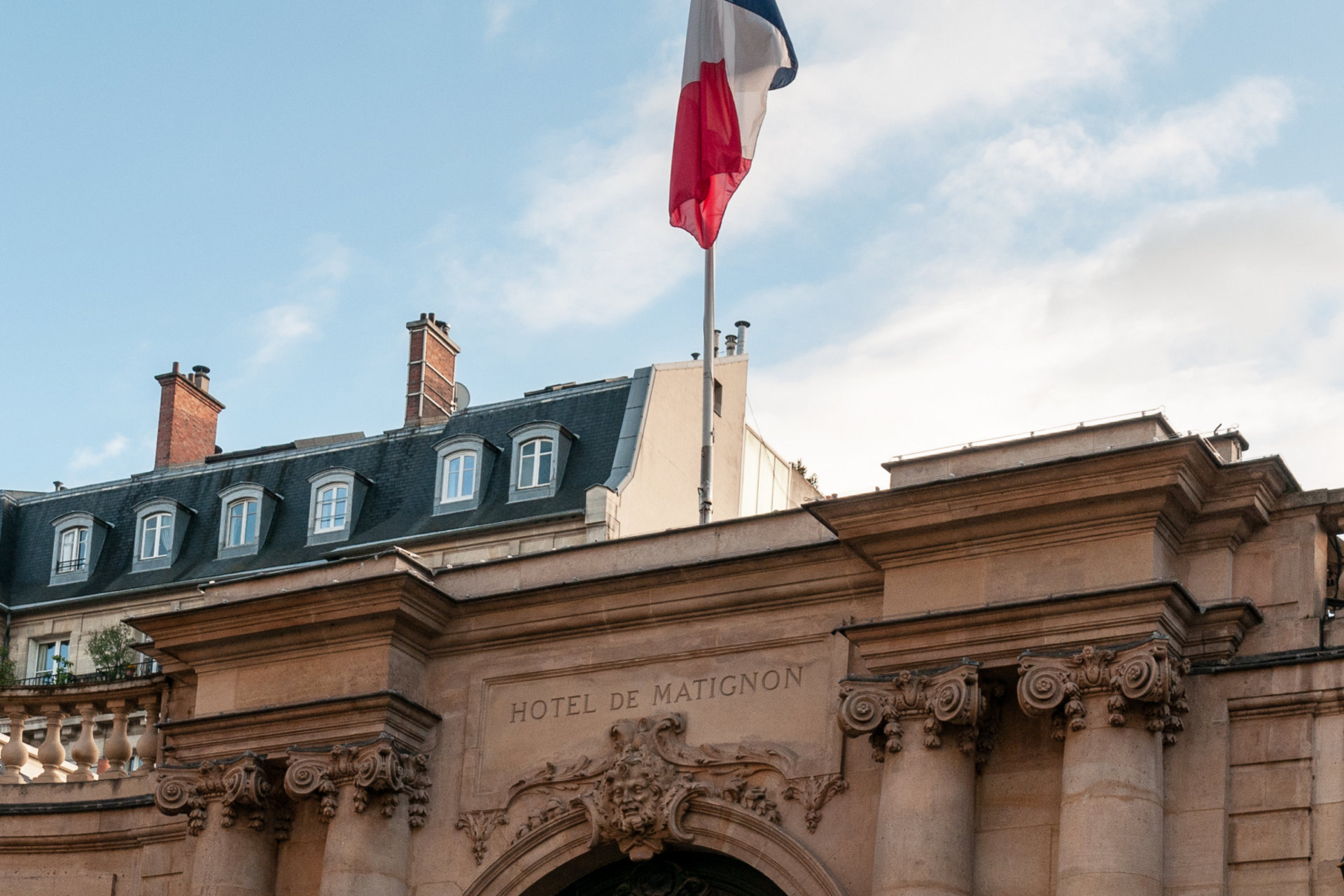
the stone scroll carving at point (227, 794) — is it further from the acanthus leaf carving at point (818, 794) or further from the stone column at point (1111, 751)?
the stone column at point (1111, 751)

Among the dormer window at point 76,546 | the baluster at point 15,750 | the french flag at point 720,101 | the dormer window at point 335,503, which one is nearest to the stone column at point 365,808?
the baluster at point 15,750

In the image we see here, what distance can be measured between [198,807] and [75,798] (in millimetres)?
1801

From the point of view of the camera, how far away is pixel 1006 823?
12.5 meters

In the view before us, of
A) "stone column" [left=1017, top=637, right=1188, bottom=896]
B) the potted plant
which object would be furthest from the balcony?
the potted plant

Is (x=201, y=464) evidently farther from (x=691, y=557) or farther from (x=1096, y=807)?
(x=1096, y=807)

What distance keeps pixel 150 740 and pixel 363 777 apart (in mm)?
2557

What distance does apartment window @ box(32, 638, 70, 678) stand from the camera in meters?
32.8

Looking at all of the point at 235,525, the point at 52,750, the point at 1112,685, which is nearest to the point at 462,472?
the point at 235,525

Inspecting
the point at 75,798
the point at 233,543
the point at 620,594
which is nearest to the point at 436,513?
the point at 233,543

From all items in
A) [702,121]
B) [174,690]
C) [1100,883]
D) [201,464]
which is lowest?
[1100,883]

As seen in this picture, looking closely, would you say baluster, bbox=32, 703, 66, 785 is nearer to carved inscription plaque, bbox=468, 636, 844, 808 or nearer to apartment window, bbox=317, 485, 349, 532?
carved inscription plaque, bbox=468, 636, 844, 808

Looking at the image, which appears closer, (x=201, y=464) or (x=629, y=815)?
(x=629, y=815)

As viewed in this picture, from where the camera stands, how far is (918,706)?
1255cm

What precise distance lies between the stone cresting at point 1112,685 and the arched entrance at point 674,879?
2.27 m
